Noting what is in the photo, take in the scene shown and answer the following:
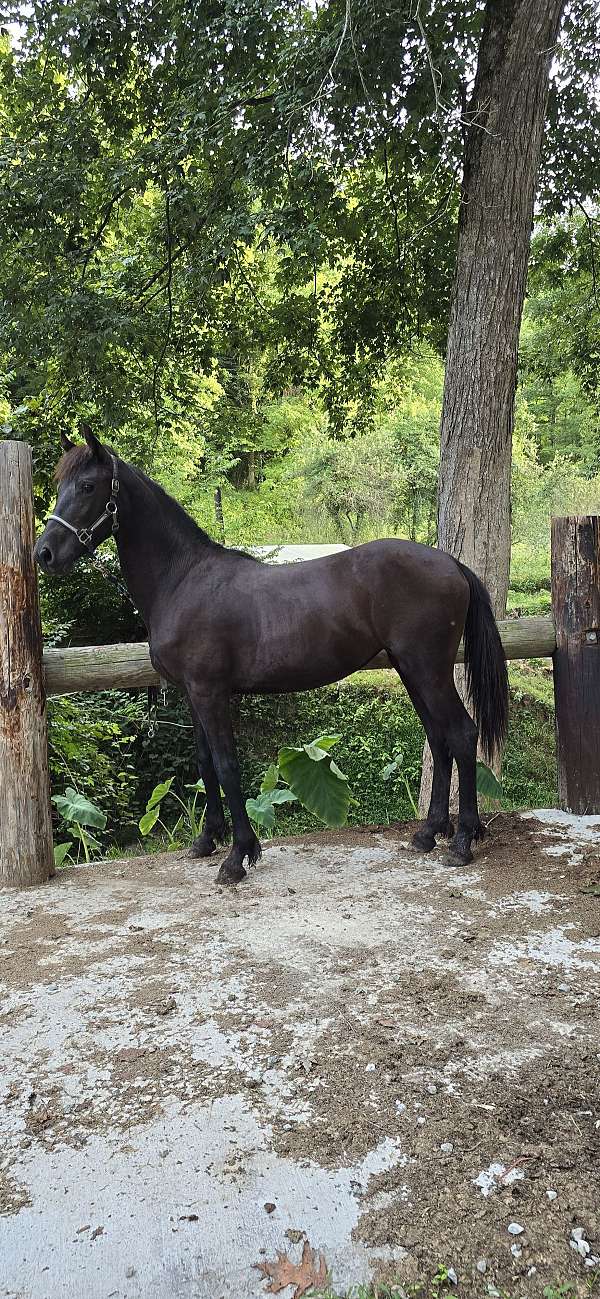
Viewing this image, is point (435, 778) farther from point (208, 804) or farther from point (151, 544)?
point (151, 544)

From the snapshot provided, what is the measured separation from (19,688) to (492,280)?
11.1 feet

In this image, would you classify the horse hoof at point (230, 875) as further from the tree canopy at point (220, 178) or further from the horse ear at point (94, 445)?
the tree canopy at point (220, 178)

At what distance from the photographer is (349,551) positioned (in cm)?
371

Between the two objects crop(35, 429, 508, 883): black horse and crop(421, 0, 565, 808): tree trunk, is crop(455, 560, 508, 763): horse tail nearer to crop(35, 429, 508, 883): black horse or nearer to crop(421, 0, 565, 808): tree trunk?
crop(35, 429, 508, 883): black horse

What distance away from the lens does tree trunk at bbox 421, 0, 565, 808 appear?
4.71 m

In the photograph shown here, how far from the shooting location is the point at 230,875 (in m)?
3.63

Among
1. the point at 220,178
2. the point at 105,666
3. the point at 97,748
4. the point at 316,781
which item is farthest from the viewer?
the point at 97,748

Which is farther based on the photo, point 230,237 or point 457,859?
point 230,237

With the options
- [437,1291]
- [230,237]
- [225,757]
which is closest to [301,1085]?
[437,1291]

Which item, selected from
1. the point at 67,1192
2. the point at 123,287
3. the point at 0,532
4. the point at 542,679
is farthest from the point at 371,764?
the point at 67,1192

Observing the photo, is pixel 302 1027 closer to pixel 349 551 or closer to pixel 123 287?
pixel 349 551

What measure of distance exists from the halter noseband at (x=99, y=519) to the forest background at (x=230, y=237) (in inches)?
83.4

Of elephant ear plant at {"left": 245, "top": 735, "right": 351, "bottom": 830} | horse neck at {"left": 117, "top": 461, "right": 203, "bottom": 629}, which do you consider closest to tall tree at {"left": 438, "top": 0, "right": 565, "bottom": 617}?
elephant ear plant at {"left": 245, "top": 735, "right": 351, "bottom": 830}

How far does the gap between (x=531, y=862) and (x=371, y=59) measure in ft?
15.7
